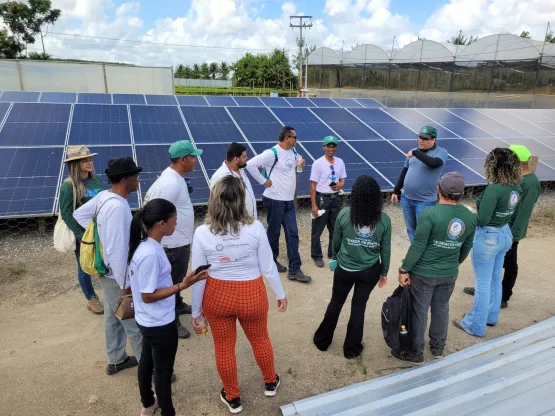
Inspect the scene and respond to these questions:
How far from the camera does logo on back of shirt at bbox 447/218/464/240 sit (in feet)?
9.80

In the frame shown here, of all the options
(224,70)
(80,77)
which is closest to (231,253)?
(80,77)

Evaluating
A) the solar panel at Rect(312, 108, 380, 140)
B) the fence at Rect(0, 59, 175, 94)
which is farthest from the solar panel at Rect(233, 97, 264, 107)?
the fence at Rect(0, 59, 175, 94)

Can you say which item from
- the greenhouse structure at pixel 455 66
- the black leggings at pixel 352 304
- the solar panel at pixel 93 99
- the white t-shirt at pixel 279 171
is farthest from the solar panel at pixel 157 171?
the greenhouse structure at pixel 455 66

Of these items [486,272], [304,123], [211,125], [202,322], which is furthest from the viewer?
[304,123]

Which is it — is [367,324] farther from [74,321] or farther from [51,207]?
[51,207]

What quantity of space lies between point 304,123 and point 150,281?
7.57m

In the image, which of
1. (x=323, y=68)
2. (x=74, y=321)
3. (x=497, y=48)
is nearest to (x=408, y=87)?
(x=497, y=48)

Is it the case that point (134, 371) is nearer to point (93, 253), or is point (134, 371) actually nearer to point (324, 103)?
point (93, 253)

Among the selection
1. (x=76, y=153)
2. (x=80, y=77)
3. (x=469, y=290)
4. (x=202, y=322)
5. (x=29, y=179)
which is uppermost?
(x=80, y=77)

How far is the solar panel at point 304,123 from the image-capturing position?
8.62 m

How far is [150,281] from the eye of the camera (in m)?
2.23

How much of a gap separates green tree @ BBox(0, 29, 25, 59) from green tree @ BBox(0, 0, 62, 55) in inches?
34.9

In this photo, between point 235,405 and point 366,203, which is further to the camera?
point 366,203

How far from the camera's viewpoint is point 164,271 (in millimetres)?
2326
